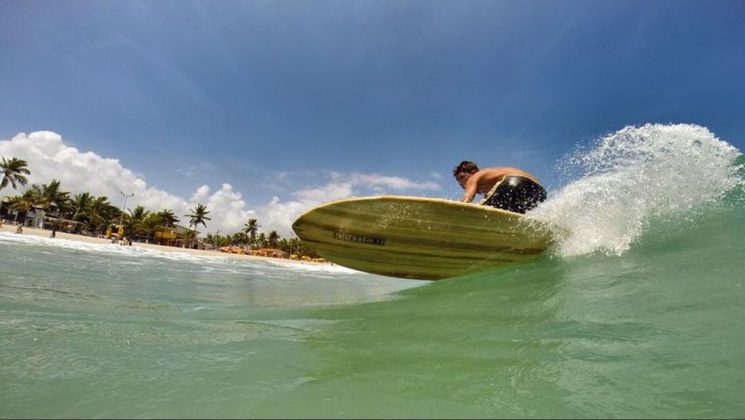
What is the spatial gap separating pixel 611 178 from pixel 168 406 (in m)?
5.00

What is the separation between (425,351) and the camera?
5.91 ft

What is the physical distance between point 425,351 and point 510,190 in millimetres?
3017

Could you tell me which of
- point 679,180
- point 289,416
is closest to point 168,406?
point 289,416

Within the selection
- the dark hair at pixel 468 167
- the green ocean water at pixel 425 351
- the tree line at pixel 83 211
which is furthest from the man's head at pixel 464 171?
the tree line at pixel 83 211

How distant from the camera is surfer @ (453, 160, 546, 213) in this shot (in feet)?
14.3

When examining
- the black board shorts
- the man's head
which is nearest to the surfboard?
the black board shorts

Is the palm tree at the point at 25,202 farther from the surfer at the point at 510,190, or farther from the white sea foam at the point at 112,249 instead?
the surfer at the point at 510,190

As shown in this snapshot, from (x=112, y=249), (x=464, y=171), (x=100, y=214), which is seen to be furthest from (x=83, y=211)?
(x=464, y=171)

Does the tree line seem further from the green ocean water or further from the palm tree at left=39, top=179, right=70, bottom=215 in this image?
the green ocean water

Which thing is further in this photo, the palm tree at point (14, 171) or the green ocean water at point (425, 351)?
the palm tree at point (14, 171)

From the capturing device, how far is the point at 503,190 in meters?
4.36

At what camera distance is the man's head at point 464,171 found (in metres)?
5.23

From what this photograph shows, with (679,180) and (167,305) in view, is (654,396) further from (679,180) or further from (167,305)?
(679,180)

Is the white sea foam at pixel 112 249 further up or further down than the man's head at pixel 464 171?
further down
